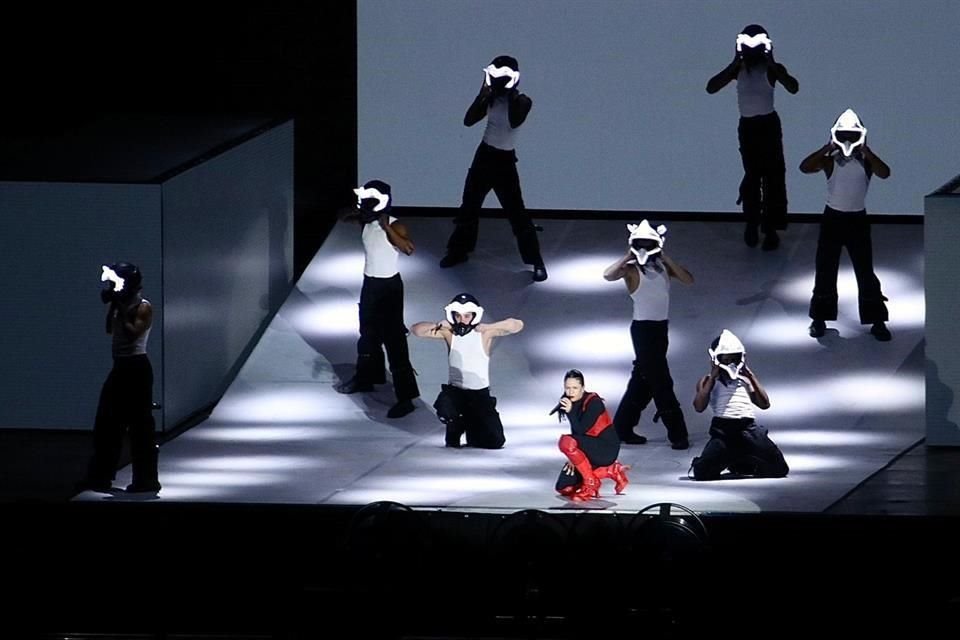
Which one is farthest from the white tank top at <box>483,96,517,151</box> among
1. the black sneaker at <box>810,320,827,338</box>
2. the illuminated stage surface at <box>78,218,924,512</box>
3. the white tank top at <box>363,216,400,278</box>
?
the black sneaker at <box>810,320,827,338</box>

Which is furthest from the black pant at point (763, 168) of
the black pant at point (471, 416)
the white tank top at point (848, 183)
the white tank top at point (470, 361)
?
the white tank top at point (470, 361)

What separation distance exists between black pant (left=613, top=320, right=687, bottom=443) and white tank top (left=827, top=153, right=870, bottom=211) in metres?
1.74

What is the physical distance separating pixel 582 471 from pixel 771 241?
13.8ft

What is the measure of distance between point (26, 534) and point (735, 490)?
11.5 feet

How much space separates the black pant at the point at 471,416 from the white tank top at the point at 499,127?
7.68 feet

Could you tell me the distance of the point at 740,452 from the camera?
13.3 m

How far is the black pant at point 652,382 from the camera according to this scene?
13.6 metres

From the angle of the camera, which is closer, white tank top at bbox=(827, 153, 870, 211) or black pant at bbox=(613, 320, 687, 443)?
black pant at bbox=(613, 320, 687, 443)

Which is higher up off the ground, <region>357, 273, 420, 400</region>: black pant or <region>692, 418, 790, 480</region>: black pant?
<region>357, 273, 420, 400</region>: black pant

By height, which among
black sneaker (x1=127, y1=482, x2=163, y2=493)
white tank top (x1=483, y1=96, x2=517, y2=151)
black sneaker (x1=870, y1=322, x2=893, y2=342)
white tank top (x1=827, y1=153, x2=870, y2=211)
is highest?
white tank top (x1=483, y1=96, x2=517, y2=151)

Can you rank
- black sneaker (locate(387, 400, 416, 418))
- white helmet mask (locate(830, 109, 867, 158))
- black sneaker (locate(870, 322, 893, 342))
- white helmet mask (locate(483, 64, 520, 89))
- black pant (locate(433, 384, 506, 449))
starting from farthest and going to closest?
white helmet mask (locate(483, 64, 520, 89)), black sneaker (locate(870, 322, 893, 342)), white helmet mask (locate(830, 109, 867, 158)), black sneaker (locate(387, 400, 416, 418)), black pant (locate(433, 384, 506, 449))

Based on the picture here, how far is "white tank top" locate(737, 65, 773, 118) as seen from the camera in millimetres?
15984

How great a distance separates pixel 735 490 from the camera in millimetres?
13062

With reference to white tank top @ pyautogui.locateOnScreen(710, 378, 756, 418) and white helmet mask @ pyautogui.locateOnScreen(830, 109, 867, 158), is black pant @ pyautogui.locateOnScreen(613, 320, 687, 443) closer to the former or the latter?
white tank top @ pyautogui.locateOnScreen(710, 378, 756, 418)
